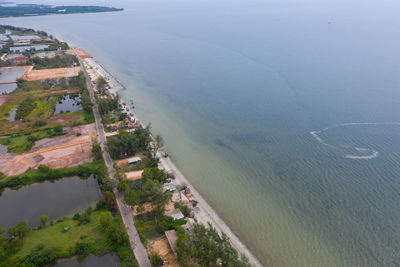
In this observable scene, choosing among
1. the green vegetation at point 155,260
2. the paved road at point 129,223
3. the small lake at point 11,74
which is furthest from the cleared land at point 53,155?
the small lake at point 11,74

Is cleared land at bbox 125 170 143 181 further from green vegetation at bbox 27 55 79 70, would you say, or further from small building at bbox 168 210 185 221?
green vegetation at bbox 27 55 79 70

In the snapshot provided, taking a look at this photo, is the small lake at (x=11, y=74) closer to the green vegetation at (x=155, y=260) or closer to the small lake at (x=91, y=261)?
the small lake at (x=91, y=261)

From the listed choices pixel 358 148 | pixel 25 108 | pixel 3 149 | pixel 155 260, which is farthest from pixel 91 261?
pixel 25 108

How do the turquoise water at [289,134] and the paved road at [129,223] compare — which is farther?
the turquoise water at [289,134]

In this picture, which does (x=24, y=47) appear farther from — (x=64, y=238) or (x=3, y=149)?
(x=64, y=238)

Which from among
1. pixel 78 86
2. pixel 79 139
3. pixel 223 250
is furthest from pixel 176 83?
pixel 223 250

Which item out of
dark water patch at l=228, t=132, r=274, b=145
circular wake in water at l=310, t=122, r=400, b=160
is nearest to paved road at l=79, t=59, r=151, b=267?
dark water patch at l=228, t=132, r=274, b=145
